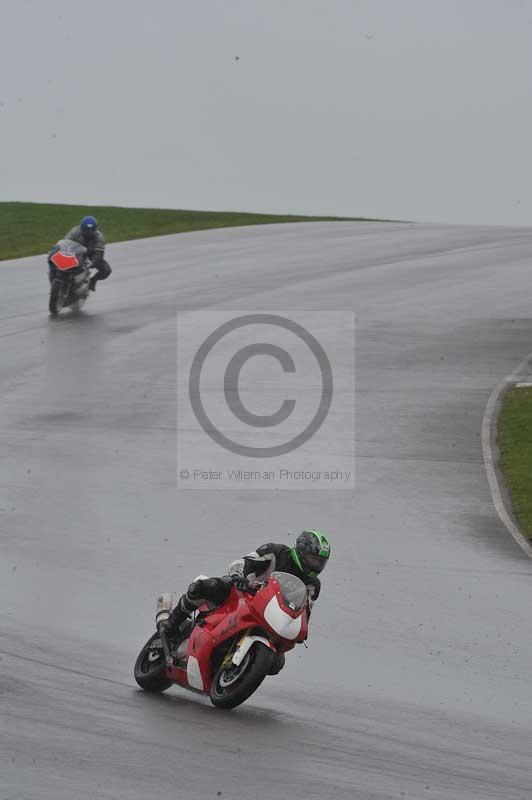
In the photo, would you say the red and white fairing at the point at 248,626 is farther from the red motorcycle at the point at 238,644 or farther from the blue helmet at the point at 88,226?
the blue helmet at the point at 88,226

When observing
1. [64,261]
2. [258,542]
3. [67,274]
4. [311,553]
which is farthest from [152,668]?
[67,274]

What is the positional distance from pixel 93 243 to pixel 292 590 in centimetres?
1931

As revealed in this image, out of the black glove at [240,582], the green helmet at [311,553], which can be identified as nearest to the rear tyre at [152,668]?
the black glove at [240,582]

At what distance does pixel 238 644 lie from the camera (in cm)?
898

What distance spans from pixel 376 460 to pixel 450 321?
9.91 metres

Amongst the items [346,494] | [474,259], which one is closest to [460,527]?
[346,494]

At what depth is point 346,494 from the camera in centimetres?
1644

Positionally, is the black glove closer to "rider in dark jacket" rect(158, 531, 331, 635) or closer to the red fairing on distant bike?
"rider in dark jacket" rect(158, 531, 331, 635)

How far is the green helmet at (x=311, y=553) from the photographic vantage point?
30.1 feet

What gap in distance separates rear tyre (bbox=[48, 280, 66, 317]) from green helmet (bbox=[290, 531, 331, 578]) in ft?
60.5

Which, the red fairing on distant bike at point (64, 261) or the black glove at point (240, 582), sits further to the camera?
the red fairing on distant bike at point (64, 261)

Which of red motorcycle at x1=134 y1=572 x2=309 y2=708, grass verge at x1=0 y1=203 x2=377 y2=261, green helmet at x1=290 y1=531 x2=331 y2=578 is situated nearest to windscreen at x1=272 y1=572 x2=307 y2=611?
red motorcycle at x1=134 y1=572 x2=309 y2=708

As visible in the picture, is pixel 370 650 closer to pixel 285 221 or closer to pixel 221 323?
pixel 221 323

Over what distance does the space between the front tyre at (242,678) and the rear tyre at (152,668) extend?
515 millimetres
